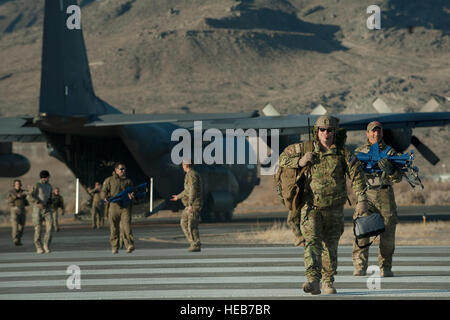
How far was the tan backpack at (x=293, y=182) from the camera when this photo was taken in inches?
436

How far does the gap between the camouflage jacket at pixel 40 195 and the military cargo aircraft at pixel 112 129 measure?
227 inches

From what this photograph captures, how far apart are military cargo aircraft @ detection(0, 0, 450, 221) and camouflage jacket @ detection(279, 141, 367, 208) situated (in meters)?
13.7

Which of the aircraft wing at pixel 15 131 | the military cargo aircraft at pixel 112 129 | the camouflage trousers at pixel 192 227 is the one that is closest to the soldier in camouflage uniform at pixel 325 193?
the camouflage trousers at pixel 192 227

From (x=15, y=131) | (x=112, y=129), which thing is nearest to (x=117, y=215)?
(x=112, y=129)

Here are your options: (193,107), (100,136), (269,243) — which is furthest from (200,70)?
(269,243)

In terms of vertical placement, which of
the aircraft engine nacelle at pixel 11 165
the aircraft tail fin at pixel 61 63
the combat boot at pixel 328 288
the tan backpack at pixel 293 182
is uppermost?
the aircraft tail fin at pixel 61 63

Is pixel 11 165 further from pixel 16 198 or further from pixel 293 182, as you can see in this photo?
pixel 293 182

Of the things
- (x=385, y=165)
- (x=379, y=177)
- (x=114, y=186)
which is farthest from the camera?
(x=114, y=186)

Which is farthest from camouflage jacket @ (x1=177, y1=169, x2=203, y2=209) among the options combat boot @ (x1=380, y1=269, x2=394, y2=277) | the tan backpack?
the tan backpack

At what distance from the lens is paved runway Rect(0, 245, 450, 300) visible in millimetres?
11414

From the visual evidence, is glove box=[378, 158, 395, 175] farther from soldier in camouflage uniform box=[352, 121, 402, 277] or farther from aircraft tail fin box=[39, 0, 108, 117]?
aircraft tail fin box=[39, 0, 108, 117]

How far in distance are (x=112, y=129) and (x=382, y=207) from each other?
689 inches

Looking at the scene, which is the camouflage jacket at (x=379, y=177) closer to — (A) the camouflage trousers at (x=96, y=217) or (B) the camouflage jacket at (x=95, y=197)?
(B) the camouflage jacket at (x=95, y=197)

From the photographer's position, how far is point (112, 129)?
2956 centimetres
